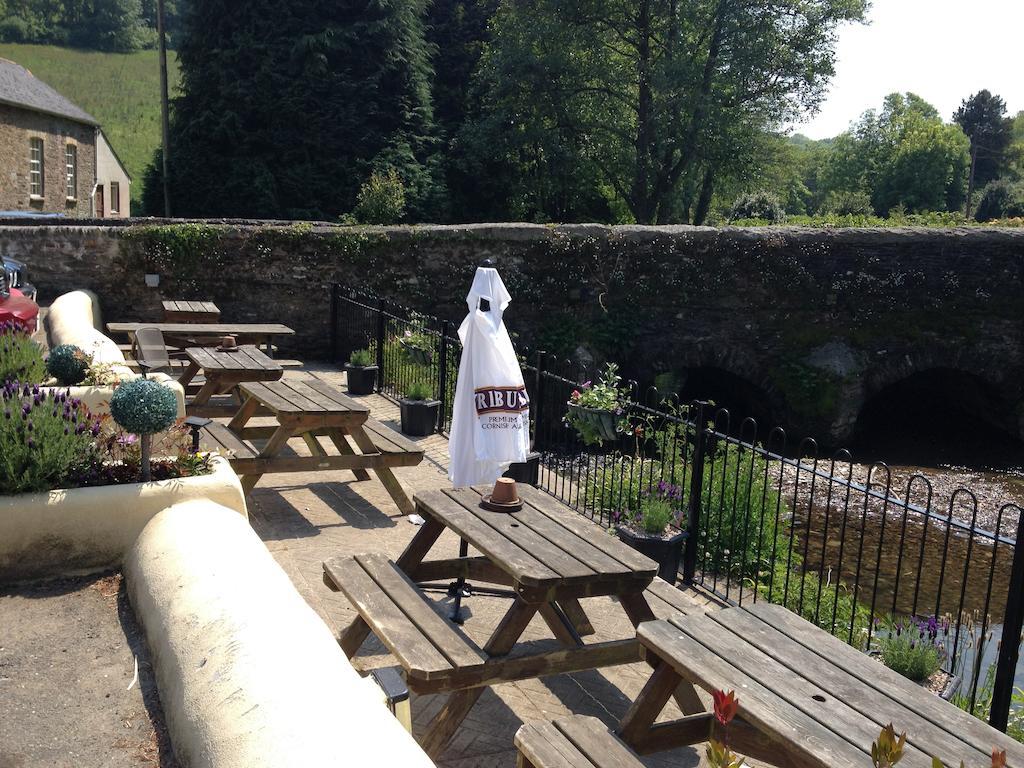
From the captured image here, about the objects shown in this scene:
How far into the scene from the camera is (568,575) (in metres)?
3.44

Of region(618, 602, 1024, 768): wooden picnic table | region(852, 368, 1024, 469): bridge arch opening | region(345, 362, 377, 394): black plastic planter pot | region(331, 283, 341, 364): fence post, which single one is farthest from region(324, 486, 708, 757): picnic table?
region(852, 368, 1024, 469): bridge arch opening

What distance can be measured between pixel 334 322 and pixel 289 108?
43.7ft

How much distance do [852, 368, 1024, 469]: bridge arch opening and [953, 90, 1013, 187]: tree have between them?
53.6 m

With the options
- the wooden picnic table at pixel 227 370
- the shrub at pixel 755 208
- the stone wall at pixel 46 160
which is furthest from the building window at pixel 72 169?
the wooden picnic table at pixel 227 370

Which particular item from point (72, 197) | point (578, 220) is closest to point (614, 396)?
point (578, 220)

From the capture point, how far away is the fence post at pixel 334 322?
1353 centimetres

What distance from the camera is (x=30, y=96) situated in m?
27.2

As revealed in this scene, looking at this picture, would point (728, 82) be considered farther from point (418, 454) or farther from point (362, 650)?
point (362, 650)

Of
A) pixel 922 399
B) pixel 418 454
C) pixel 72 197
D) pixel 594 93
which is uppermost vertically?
pixel 594 93

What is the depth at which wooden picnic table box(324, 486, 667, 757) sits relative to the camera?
11.1 feet

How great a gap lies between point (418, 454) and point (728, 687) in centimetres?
389

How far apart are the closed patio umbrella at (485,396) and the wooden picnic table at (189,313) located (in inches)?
285

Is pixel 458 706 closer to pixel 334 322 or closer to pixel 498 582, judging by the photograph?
pixel 498 582

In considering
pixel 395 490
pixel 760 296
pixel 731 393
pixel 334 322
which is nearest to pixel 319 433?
pixel 395 490
